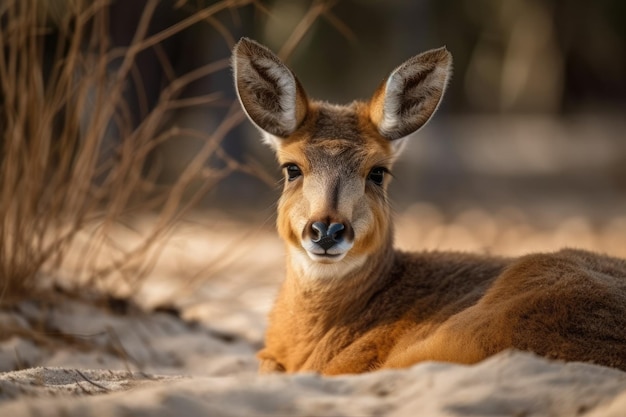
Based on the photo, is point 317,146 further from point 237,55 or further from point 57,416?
point 57,416

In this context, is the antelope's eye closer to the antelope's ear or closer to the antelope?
the antelope

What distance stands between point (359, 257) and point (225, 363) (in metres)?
1.77

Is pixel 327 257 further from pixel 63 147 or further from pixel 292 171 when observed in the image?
pixel 63 147

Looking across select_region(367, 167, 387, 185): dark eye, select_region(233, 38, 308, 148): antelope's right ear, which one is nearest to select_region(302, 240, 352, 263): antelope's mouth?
select_region(367, 167, 387, 185): dark eye

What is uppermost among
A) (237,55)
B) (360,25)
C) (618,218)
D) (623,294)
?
(360,25)

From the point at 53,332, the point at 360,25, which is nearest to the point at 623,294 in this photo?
the point at 53,332

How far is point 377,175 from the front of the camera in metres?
5.62

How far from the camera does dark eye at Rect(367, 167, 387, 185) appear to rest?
220 inches

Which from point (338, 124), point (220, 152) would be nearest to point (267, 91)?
point (338, 124)

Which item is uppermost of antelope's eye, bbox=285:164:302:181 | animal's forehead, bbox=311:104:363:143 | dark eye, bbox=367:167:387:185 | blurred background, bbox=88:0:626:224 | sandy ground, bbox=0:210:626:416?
blurred background, bbox=88:0:626:224

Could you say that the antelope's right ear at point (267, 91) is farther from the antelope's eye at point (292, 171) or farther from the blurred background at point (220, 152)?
the blurred background at point (220, 152)

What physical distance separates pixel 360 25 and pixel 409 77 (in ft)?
88.0

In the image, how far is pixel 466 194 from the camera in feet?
63.0

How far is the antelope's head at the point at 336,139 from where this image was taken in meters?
5.32
